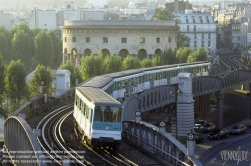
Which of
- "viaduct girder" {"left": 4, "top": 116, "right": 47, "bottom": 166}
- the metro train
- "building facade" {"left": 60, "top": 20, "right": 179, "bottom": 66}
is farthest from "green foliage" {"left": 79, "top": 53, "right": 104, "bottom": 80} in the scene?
"viaduct girder" {"left": 4, "top": 116, "right": 47, "bottom": 166}

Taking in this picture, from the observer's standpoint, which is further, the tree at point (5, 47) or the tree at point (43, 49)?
the tree at point (43, 49)

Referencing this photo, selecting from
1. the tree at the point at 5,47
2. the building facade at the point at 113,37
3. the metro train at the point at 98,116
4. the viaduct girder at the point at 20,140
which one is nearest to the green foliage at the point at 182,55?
the building facade at the point at 113,37

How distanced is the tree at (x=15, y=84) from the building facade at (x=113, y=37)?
3328 cm

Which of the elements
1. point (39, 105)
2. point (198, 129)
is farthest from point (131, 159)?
point (198, 129)

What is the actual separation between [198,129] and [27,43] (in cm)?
6036

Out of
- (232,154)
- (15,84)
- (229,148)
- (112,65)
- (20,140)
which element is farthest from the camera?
(112,65)

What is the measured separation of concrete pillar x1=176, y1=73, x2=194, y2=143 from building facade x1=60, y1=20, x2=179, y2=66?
48.2 m

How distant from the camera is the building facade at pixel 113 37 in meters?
107

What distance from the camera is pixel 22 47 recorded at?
122 meters

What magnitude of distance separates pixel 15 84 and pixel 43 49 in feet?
166

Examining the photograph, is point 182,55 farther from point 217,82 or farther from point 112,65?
point 217,82

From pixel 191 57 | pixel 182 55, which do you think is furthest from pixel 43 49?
pixel 191 57

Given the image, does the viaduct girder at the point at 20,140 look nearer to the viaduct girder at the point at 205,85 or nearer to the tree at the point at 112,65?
the viaduct girder at the point at 205,85

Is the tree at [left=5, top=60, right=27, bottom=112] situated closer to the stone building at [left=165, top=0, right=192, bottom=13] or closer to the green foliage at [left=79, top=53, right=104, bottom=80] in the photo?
the green foliage at [left=79, top=53, right=104, bottom=80]
